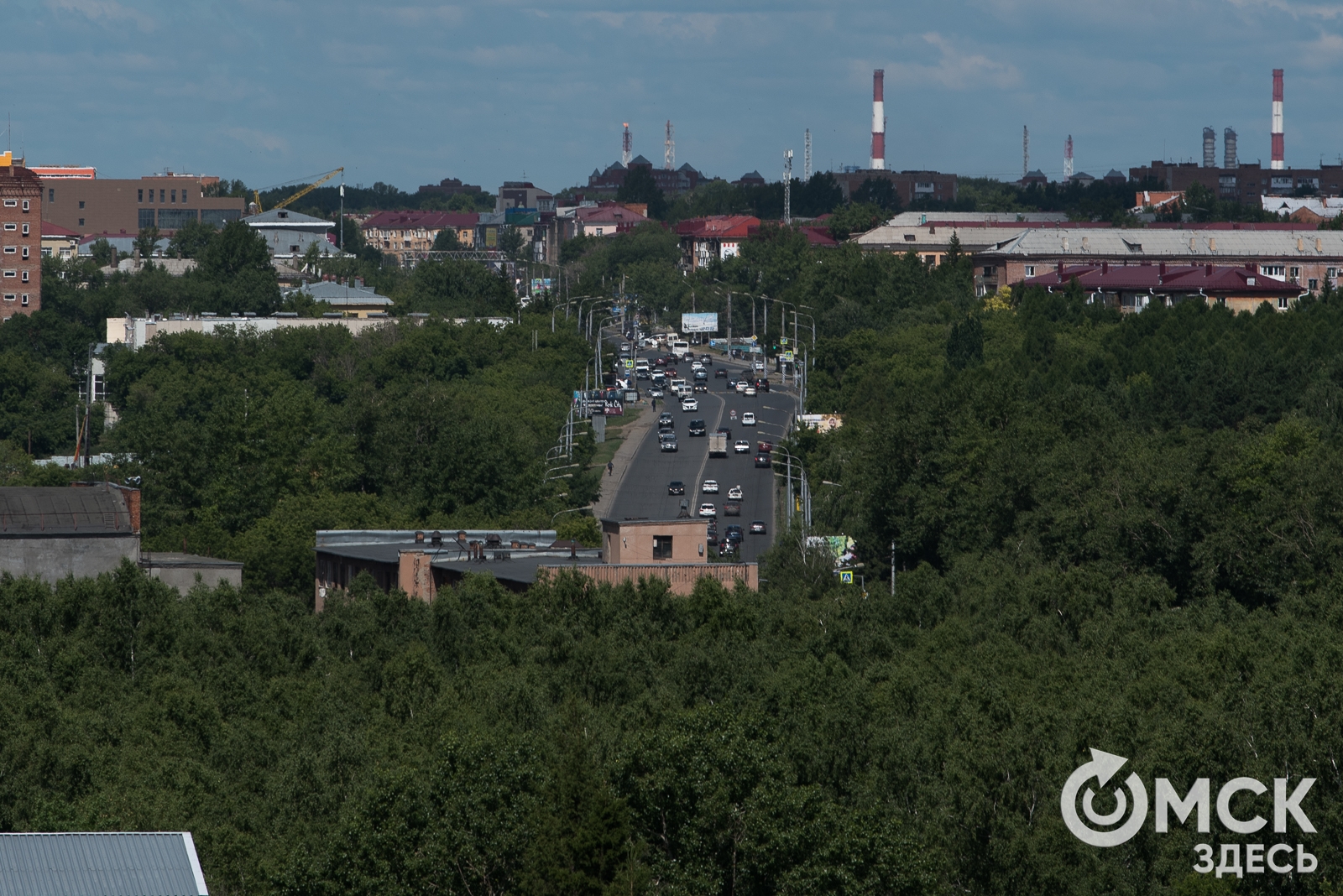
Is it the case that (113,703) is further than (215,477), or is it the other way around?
(215,477)

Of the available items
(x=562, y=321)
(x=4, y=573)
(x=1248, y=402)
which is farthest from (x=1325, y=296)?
(x=4, y=573)

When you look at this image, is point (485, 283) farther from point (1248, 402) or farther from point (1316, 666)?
point (1316, 666)

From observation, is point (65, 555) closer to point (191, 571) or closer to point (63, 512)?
point (63, 512)

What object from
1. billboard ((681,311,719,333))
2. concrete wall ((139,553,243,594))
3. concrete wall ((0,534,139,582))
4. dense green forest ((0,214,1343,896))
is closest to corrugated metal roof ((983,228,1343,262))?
billboard ((681,311,719,333))

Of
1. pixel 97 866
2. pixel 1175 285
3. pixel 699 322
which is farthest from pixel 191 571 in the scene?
pixel 699 322

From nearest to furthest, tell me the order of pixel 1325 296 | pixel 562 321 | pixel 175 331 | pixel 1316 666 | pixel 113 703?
pixel 1316 666 → pixel 113 703 → pixel 1325 296 → pixel 175 331 → pixel 562 321

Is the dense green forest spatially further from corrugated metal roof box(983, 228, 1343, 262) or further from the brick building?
corrugated metal roof box(983, 228, 1343, 262)

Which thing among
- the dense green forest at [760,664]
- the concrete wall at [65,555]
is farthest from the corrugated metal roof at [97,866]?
the concrete wall at [65,555]
